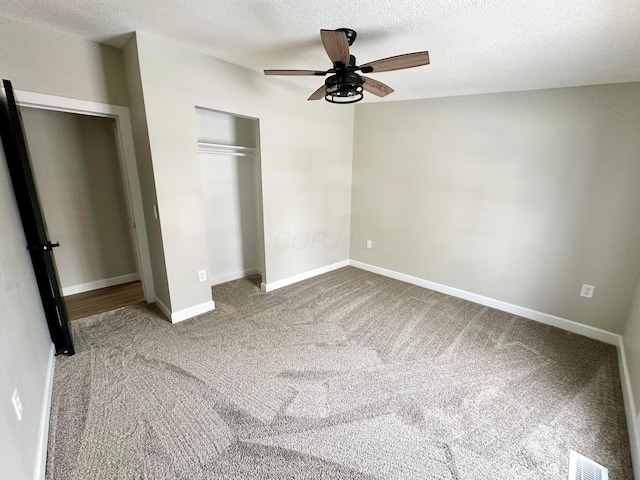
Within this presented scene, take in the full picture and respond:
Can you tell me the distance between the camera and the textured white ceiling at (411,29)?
1600mm

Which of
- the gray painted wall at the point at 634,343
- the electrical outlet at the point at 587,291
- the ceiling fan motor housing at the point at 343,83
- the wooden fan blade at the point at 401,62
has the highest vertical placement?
the wooden fan blade at the point at 401,62

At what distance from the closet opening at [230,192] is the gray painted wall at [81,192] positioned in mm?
1218

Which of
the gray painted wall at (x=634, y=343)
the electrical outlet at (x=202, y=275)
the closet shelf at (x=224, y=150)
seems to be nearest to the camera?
the gray painted wall at (x=634, y=343)

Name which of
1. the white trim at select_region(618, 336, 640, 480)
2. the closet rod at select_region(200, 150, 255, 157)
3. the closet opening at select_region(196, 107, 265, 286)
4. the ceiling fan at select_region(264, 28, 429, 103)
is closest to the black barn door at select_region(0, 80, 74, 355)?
the closet opening at select_region(196, 107, 265, 286)

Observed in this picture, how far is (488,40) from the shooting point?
192 centimetres

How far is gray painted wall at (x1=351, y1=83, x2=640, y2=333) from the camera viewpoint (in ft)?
8.12

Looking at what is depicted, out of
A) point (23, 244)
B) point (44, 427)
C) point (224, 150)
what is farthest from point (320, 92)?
point (44, 427)

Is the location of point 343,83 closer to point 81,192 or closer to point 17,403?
point 17,403

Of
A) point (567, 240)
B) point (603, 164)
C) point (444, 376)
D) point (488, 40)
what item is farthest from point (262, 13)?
point (567, 240)

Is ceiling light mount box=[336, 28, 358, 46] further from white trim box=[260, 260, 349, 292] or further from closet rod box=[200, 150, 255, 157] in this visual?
white trim box=[260, 260, 349, 292]

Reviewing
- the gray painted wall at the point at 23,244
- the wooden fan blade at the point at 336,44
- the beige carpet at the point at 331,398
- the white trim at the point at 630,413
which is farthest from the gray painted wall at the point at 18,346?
the white trim at the point at 630,413

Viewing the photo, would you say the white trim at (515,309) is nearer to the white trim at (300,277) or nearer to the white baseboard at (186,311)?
the white trim at (300,277)

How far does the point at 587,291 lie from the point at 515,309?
0.65 metres

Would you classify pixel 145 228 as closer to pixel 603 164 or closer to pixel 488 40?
pixel 488 40
